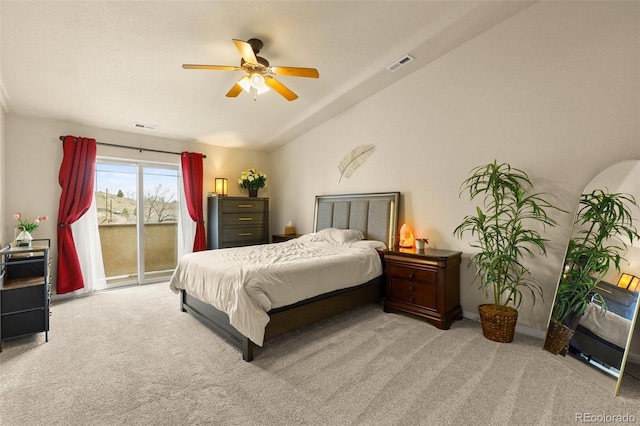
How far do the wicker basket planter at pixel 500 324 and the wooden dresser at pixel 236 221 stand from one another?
3.96m

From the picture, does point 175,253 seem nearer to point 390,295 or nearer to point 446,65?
point 390,295

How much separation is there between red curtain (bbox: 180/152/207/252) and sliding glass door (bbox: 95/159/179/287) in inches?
10.1

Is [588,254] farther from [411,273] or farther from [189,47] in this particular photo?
[189,47]

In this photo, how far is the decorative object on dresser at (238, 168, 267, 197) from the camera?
550cm

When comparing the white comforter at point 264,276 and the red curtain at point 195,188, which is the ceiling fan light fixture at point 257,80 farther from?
the red curtain at point 195,188

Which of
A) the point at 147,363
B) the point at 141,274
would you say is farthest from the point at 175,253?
the point at 147,363

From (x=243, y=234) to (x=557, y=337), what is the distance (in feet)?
14.9

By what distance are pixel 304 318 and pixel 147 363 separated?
4.41 ft

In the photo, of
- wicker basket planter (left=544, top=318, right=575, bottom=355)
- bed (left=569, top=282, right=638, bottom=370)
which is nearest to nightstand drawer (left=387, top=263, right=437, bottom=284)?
wicker basket planter (left=544, top=318, right=575, bottom=355)

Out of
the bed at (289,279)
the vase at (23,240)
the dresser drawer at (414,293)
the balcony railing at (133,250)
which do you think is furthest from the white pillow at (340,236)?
the vase at (23,240)

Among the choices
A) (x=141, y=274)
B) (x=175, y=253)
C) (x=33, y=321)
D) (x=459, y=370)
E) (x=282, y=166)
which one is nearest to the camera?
(x=459, y=370)

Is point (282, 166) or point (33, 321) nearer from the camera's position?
point (33, 321)

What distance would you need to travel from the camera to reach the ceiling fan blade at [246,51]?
228 centimetres

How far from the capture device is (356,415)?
1683 millimetres
